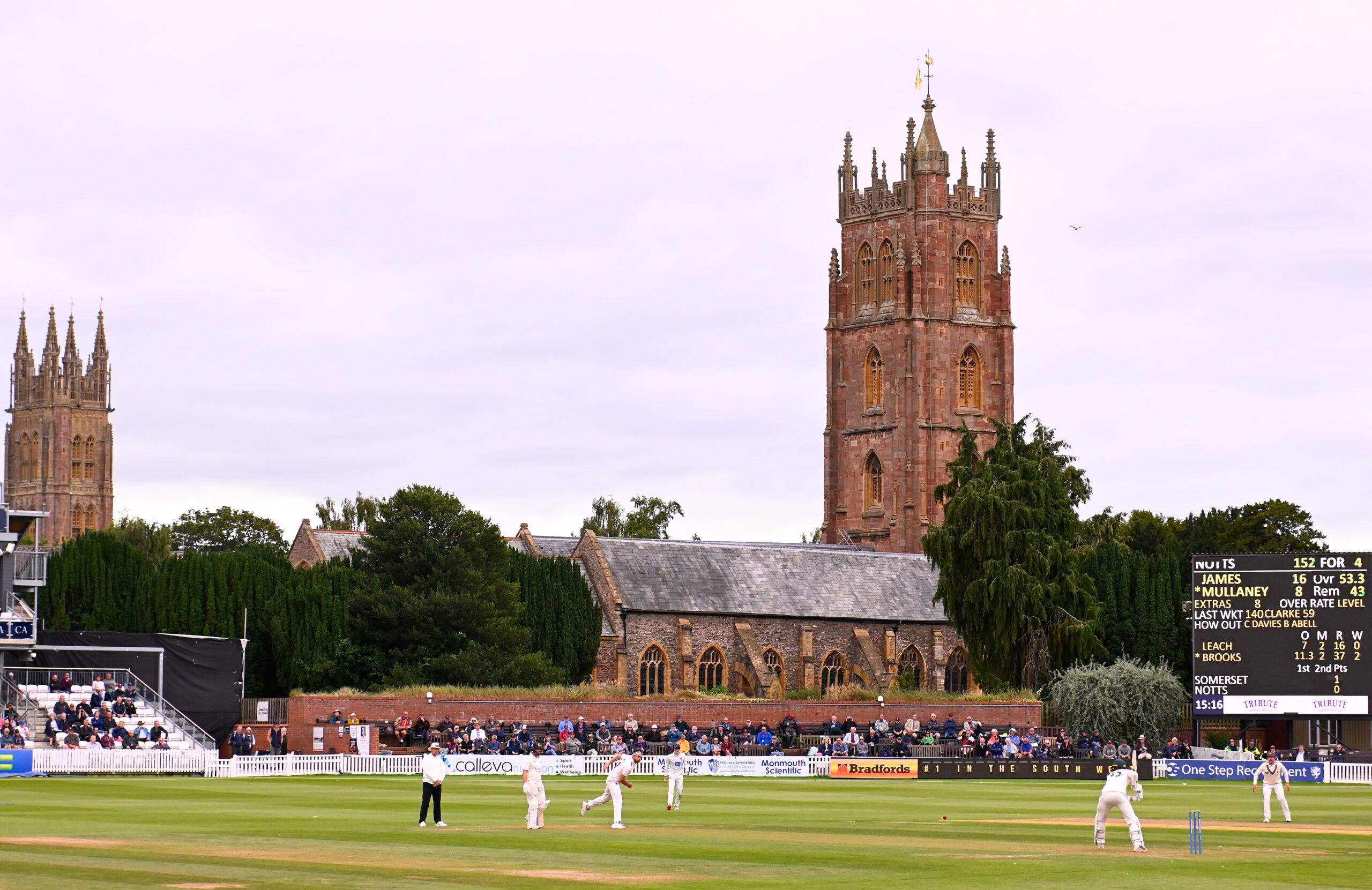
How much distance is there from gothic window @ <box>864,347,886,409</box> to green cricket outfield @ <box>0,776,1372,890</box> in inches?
2708

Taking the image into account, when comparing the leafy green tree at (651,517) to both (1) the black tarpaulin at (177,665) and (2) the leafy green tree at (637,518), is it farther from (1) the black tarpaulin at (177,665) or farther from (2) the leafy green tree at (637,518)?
(1) the black tarpaulin at (177,665)

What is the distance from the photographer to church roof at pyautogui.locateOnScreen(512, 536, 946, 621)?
8700cm

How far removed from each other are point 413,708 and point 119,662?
8.47 m

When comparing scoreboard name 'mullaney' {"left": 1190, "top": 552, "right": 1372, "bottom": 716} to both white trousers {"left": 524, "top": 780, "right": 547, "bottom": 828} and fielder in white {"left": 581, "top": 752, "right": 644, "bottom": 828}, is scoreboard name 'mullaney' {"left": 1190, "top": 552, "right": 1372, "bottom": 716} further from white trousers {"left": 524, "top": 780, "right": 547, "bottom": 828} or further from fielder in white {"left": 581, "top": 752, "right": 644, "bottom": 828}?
white trousers {"left": 524, "top": 780, "right": 547, "bottom": 828}

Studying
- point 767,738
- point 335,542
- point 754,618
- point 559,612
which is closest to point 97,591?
point 335,542

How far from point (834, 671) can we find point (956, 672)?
19.2ft

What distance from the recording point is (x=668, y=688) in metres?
85.1

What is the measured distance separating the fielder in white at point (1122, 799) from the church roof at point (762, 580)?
59359mm

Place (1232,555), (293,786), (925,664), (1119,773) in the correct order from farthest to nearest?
1. (925,664)
2. (1232,555)
3. (293,786)
4. (1119,773)

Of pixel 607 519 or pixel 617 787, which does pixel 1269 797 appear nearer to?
pixel 617 787

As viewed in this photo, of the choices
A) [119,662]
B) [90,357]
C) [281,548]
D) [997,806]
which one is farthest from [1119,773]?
[90,357]

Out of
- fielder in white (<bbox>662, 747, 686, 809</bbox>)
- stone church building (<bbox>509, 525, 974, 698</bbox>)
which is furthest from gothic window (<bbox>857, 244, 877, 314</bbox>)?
fielder in white (<bbox>662, 747, 686, 809</bbox>)

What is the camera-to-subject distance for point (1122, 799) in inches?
1004

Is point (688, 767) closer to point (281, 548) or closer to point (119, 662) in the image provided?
point (119, 662)
